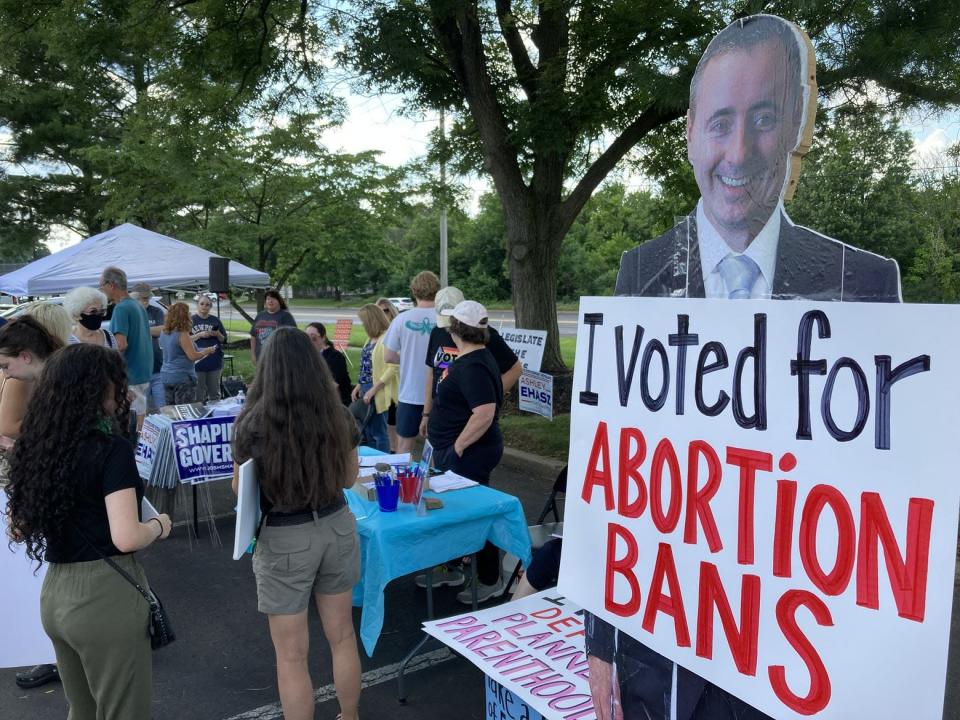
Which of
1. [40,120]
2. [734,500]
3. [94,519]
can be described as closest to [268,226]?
[40,120]

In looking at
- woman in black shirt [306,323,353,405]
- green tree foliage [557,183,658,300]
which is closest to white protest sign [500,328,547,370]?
woman in black shirt [306,323,353,405]

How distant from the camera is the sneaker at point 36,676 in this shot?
351cm

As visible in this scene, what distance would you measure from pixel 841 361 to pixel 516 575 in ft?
9.91

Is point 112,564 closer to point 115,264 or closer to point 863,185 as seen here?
point 863,185

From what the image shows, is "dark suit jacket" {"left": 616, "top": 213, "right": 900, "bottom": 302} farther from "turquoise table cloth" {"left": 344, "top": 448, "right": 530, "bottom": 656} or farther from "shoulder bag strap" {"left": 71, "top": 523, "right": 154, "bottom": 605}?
"turquoise table cloth" {"left": 344, "top": 448, "right": 530, "bottom": 656}

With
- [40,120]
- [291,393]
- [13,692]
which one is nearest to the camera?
[291,393]

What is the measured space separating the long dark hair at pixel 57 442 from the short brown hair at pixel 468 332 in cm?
193

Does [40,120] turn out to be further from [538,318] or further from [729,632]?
[729,632]

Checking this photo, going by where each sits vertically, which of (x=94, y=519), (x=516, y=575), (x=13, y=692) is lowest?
(x=13, y=692)

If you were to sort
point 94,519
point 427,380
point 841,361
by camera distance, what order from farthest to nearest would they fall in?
point 427,380
point 94,519
point 841,361

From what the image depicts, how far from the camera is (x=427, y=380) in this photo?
5555 mm

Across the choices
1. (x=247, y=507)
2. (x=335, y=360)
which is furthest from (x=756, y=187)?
(x=335, y=360)

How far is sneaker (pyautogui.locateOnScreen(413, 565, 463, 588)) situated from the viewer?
4.45 metres

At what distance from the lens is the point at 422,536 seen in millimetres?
3367
